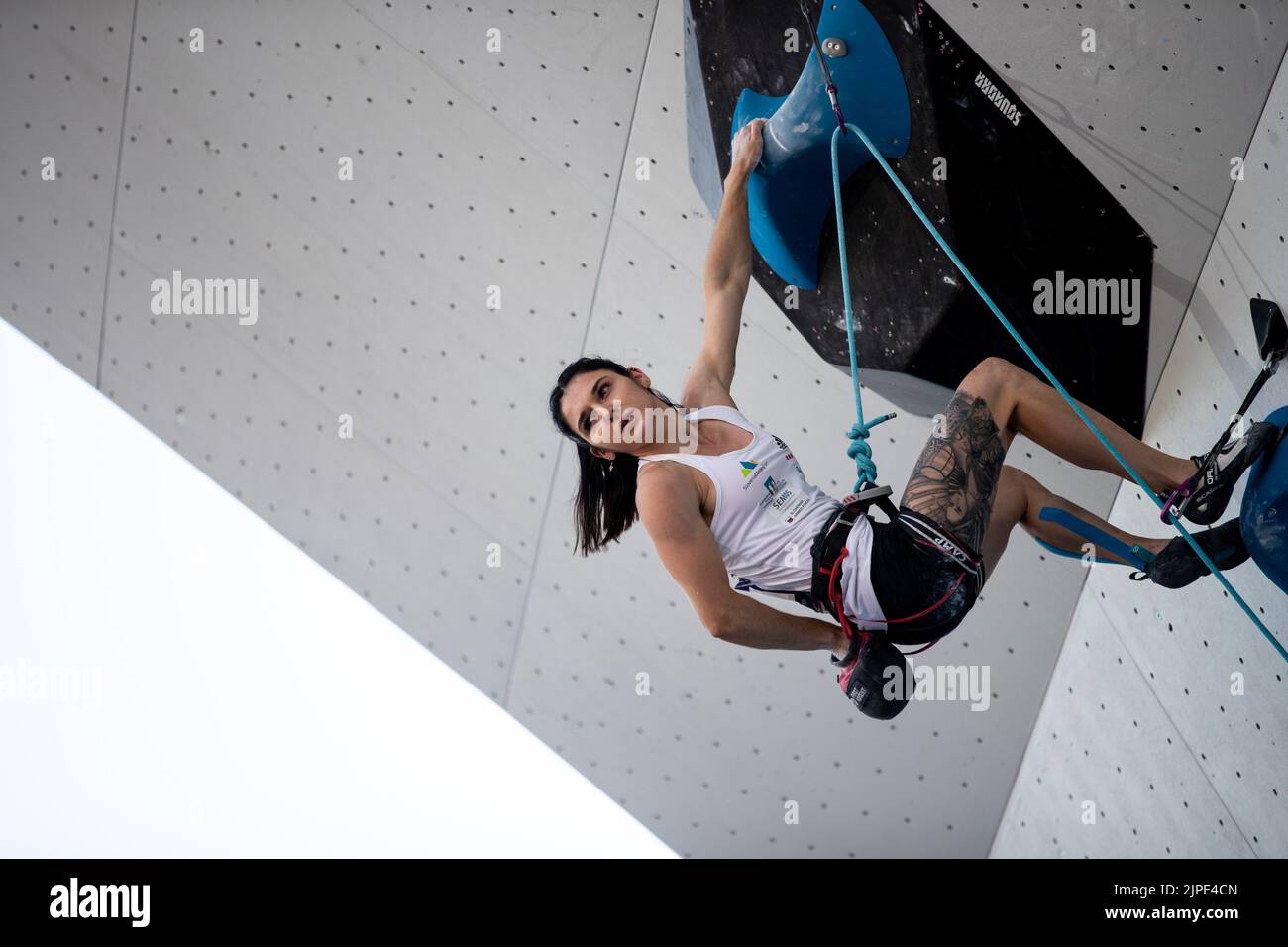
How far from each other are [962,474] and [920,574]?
0.18 meters

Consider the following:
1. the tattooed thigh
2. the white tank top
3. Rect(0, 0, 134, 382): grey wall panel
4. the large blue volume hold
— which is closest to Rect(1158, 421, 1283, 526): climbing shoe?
the tattooed thigh

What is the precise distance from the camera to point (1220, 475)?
1.71 metres

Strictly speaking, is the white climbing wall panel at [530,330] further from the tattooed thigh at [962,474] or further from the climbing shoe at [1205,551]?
the tattooed thigh at [962,474]

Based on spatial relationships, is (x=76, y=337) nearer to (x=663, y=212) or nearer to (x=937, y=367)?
(x=663, y=212)

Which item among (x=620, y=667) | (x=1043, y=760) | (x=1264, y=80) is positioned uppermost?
(x=1264, y=80)

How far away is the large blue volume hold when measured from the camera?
6.84 ft

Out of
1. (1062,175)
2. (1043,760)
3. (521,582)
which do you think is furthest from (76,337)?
(1043,760)

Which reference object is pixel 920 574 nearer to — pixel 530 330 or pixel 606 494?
pixel 606 494

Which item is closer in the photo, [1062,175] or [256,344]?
[1062,175]

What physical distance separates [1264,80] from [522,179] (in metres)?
1.60

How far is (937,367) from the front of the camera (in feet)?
8.05

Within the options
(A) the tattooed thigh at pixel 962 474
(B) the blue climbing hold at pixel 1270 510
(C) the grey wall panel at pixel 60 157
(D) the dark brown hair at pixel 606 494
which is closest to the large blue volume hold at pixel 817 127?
(D) the dark brown hair at pixel 606 494

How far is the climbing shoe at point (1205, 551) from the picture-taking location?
177 cm

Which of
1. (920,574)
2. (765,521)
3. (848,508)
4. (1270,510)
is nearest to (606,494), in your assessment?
(765,521)
